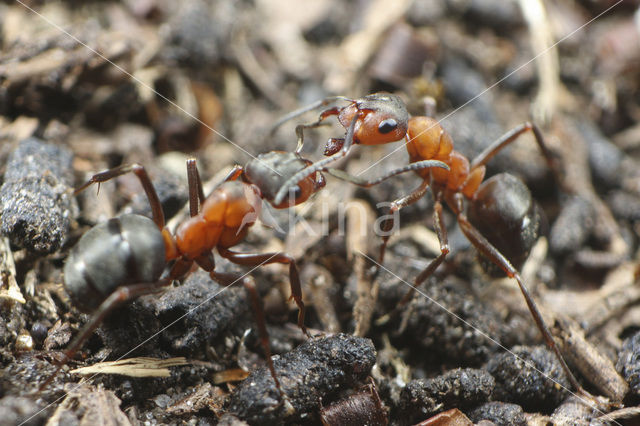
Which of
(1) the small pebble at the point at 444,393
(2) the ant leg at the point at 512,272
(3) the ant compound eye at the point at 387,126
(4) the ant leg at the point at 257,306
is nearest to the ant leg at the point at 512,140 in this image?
(2) the ant leg at the point at 512,272

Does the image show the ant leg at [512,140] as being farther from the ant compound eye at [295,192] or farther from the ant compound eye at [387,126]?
the ant compound eye at [295,192]

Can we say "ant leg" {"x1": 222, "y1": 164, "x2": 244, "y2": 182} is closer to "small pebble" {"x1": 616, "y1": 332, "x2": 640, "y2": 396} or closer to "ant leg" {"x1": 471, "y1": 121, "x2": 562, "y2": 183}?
"ant leg" {"x1": 471, "y1": 121, "x2": 562, "y2": 183}

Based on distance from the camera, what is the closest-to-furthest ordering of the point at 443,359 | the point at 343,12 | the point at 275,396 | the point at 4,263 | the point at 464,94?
the point at 275,396 → the point at 4,263 → the point at 443,359 → the point at 464,94 → the point at 343,12

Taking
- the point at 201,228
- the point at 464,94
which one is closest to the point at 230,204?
the point at 201,228

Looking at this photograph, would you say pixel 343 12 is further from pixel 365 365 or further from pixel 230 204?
pixel 365 365

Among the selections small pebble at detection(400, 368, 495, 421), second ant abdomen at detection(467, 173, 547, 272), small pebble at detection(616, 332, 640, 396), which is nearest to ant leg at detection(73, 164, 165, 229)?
small pebble at detection(400, 368, 495, 421)

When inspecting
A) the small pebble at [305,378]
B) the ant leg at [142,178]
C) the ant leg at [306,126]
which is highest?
the ant leg at [306,126]
